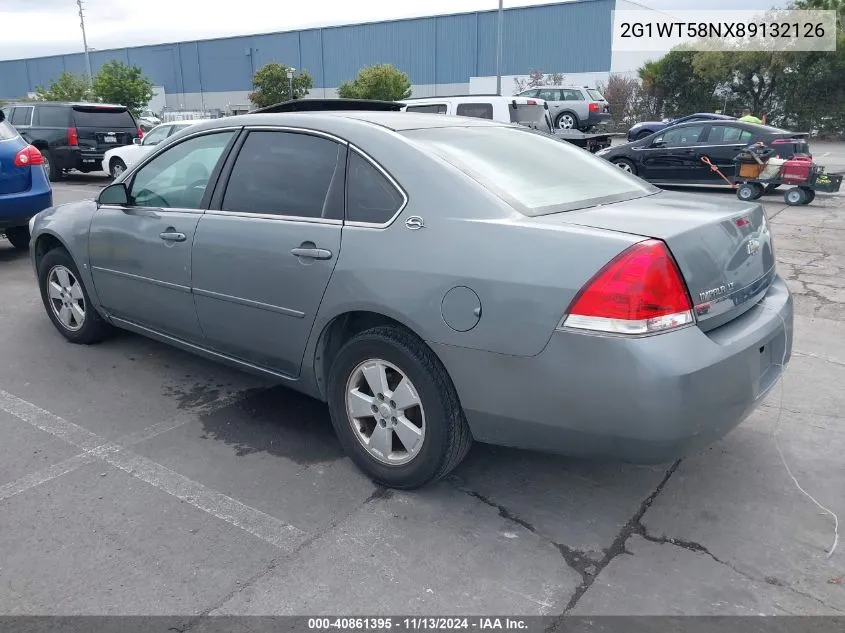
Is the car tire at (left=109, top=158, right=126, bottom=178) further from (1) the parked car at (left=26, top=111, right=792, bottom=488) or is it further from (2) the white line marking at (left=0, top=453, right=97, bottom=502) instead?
(2) the white line marking at (left=0, top=453, right=97, bottom=502)

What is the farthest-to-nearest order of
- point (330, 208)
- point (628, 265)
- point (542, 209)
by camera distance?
point (330, 208)
point (542, 209)
point (628, 265)

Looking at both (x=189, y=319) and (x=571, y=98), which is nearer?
(x=189, y=319)

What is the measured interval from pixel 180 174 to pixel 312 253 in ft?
4.72

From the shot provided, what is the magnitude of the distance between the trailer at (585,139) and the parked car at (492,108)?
4675mm

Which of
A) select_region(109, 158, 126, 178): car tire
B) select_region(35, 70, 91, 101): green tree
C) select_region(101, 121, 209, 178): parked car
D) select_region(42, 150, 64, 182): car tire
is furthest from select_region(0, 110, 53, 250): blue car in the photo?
select_region(35, 70, 91, 101): green tree

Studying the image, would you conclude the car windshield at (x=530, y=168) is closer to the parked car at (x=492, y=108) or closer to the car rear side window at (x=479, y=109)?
the parked car at (x=492, y=108)

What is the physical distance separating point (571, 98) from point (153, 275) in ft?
72.6

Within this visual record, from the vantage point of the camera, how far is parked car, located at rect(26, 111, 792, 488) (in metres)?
2.53

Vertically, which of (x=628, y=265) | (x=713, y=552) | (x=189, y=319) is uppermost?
(x=628, y=265)

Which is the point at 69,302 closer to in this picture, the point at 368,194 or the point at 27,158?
the point at 368,194

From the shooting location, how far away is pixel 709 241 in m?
2.76

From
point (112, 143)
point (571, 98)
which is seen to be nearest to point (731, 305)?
point (112, 143)

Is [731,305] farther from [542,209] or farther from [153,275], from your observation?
[153,275]

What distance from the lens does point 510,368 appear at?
2678 millimetres
